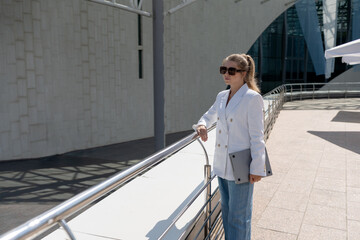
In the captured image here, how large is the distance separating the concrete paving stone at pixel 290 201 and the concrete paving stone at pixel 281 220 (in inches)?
4.8

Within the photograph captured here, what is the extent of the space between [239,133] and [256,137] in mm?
131

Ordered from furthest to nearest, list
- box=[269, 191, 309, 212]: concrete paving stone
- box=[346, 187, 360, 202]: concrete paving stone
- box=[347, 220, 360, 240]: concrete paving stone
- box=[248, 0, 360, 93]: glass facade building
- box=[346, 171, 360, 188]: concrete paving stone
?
box=[248, 0, 360, 93]: glass facade building, box=[346, 171, 360, 188]: concrete paving stone, box=[346, 187, 360, 202]: concrete paving stone, box=[269, 191, 309, 212]: concrete paving stone, box=[347, 220, 360, 240]: concrete paving stone

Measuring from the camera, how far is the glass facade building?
83.0ft

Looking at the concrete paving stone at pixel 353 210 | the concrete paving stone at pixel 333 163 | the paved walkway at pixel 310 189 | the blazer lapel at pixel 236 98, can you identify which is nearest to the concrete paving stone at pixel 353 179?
the paved walkway at pixel 310 189

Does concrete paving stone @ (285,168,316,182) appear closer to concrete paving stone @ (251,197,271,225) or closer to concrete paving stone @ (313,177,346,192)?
concrete paving stone @ (313,177,346,192)

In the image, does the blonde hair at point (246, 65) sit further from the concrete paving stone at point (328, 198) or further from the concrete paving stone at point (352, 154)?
the concrete paving stone at point (352, 154)

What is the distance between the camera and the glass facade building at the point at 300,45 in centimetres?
2531

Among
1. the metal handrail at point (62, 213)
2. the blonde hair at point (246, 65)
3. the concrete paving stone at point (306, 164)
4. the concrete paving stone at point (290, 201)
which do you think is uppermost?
the blonde hair at point (246, 65)

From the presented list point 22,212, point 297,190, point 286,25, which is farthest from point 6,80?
point 286,25

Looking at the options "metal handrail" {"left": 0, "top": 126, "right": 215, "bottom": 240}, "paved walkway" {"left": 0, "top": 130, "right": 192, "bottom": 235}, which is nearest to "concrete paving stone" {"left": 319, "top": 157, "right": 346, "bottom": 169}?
"metal handrail" {"left": 0, "top": 126, "right": 215, "bottom": 240}

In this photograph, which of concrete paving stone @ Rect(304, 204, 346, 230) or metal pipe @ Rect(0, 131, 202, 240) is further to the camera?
concrete paving stone @ Rect(304, 204, 346, 230)

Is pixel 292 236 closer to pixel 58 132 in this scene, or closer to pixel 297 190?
pixel 297 190

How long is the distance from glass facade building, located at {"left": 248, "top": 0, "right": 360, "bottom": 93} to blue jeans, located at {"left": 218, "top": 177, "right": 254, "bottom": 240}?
22952 mm

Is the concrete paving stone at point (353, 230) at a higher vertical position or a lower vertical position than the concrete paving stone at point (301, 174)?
lower
